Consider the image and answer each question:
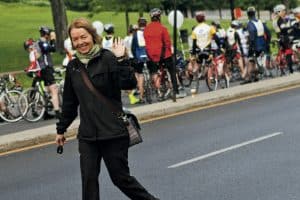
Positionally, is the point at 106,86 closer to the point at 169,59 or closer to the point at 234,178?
the point at 234,178

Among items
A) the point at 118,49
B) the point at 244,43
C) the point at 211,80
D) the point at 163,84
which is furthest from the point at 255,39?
the point at 118,49

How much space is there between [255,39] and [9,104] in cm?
736

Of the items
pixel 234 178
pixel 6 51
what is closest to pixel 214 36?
pixel 234 178

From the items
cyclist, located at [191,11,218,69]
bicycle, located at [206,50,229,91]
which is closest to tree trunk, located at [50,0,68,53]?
bicycle, located at [206,50,229,91]

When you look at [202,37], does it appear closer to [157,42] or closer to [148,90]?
[148,90]

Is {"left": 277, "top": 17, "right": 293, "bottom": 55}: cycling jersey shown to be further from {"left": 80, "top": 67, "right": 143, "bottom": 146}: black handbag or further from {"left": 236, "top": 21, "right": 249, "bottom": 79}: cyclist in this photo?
{"left": 80, "top": 67, "right": 143, "bottom": 146}: black handbag

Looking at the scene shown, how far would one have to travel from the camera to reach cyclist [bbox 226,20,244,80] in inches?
848

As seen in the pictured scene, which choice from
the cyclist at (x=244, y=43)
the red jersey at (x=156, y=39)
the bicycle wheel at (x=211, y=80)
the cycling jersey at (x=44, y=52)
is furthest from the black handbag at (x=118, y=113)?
the cyclist at (x=244, y=43)

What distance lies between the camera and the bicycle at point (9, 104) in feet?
53.7

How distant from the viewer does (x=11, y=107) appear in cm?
1659

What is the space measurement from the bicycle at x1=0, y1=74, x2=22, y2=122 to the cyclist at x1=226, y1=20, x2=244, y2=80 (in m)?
7.14

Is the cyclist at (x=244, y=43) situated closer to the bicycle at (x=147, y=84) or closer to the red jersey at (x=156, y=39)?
the bicycle at (x=147, y=84)

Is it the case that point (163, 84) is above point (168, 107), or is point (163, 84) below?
above

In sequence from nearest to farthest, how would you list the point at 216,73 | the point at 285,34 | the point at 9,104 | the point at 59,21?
the point at 9,104
the point at 216,73
the point at 285,34
the point at 59,21
